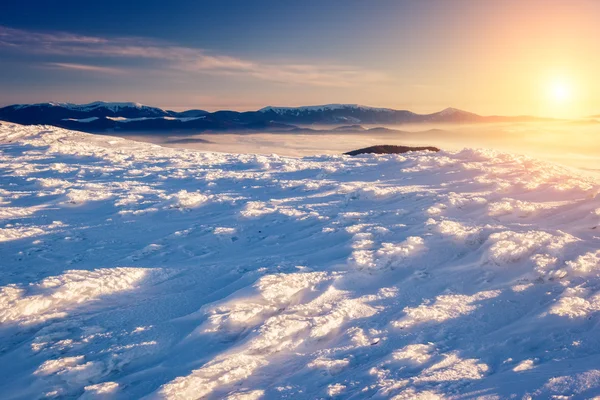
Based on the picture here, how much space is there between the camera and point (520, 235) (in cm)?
769

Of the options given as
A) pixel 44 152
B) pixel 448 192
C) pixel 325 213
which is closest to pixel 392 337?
pixel 325 213

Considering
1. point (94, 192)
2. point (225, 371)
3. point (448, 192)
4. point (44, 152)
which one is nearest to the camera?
point (225, 371)

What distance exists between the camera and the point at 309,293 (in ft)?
20.4

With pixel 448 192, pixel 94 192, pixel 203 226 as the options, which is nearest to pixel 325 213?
pixel 203 226

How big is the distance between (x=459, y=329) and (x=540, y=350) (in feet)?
3.02

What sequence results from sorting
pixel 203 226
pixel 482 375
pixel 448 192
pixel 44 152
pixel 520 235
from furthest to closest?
pixel 44 152
pixel 448 192
pixel 203 226
pixel 520 235
pixel 482 375

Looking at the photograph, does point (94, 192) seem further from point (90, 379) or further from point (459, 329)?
point (459, 329)

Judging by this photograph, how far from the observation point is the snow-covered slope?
4453 millimetres

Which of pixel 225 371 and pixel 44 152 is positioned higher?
pixel 44 152

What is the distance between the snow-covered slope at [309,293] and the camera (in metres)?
4.45

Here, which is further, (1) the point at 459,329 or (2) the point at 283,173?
(2) the point at 283,173

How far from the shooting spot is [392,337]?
16.8ft

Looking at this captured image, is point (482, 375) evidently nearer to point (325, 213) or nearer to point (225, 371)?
point (225, 371)

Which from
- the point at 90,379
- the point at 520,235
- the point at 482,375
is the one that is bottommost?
the point at 90,379
